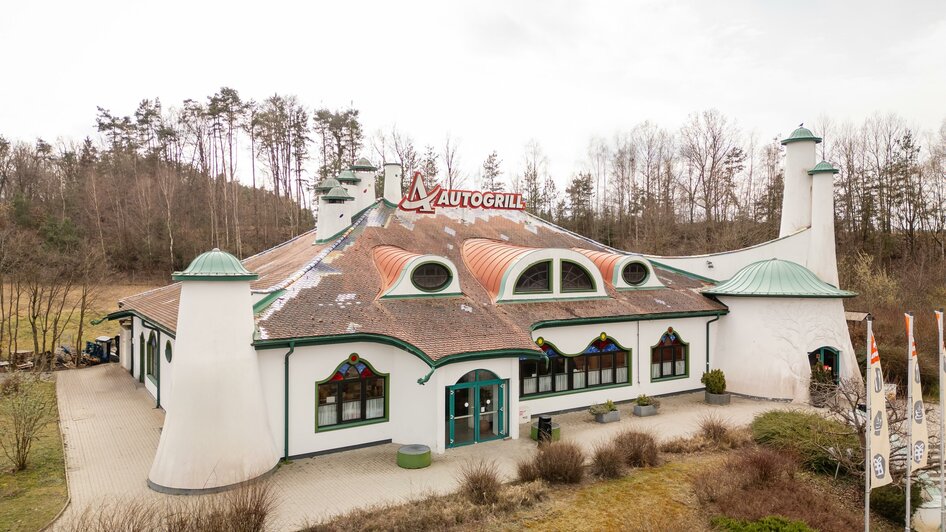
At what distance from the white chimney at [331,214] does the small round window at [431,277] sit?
19.0ft

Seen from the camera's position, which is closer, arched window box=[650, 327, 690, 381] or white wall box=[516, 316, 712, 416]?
white wall box=[516, 316, 712, 416]

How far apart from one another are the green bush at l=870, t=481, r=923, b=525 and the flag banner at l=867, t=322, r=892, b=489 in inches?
113

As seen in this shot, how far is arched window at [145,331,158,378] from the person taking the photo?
1928 cm

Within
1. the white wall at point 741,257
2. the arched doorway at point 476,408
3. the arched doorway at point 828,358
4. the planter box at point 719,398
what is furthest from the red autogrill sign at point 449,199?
the arched doorway at point 828,358

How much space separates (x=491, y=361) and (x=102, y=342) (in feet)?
73.4

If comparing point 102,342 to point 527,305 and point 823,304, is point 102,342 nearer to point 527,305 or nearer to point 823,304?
point 527,305

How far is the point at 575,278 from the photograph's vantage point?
2042 centimetres

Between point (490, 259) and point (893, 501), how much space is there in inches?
507

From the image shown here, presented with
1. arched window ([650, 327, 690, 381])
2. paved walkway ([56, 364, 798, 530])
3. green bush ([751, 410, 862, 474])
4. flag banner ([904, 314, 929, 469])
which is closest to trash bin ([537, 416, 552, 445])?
paved walkway ([56, 364, 798, 530])

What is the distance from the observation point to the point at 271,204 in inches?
1970

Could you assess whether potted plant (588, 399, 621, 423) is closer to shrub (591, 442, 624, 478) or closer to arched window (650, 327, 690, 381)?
arched window (650, 327, 690, 381)

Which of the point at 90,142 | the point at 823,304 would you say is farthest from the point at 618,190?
the point at 90,142

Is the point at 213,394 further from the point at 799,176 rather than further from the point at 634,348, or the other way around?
the point at 799,176

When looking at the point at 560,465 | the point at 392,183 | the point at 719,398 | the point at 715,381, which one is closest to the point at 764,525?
the point at 560,465
